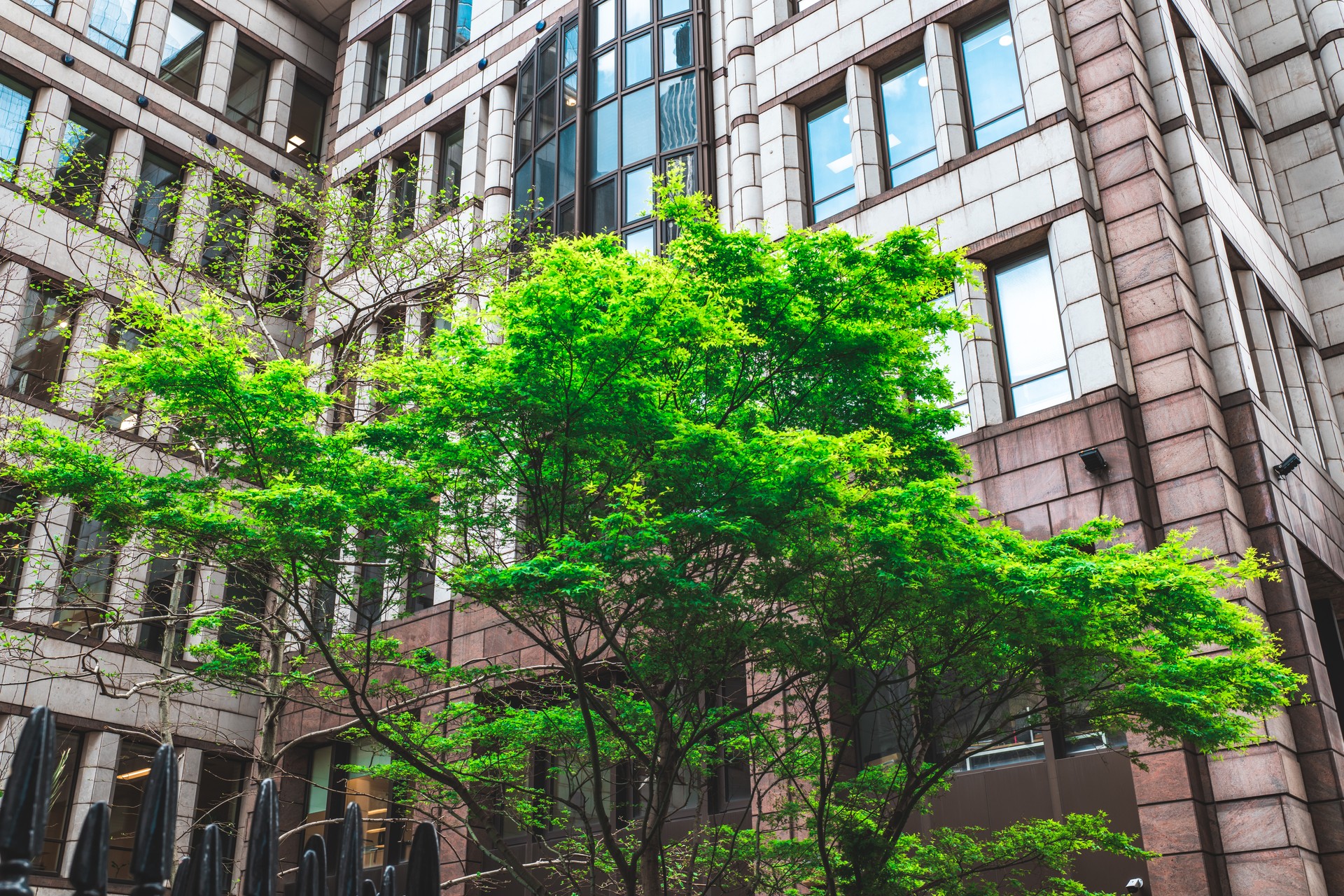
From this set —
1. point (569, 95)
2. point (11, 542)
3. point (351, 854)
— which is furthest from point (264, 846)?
point (569, 95)

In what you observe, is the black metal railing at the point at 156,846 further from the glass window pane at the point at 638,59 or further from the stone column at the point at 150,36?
the stone column at the point at 150,36

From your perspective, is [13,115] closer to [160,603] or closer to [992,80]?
[160,603]

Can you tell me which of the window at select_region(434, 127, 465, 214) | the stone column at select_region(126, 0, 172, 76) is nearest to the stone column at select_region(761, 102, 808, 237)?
the window at select_region(434, 127, 465, 214)

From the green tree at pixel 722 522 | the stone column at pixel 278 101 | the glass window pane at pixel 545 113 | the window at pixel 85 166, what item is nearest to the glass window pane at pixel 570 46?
the glass window pane at pixel 545 113

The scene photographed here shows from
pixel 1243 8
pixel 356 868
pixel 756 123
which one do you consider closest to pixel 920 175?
pixel 756 123

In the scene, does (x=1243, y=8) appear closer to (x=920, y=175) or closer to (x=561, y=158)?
(x=920, y=175)

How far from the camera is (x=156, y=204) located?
31391 millimetres

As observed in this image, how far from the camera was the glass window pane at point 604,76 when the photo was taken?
1070 inches

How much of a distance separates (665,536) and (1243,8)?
76.3 ft

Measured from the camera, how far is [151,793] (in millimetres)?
2826

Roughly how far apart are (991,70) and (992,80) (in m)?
0.24

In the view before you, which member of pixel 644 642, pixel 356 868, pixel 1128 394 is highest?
pixel 1128 394

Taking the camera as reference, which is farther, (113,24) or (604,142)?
(113,24)

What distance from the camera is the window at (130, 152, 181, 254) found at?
102ft
